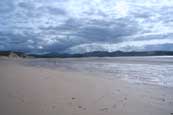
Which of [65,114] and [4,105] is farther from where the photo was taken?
[4,105]

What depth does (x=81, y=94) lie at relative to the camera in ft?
27.1

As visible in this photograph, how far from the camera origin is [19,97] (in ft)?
24.2

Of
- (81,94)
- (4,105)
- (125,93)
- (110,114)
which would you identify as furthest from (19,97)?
(125,93)

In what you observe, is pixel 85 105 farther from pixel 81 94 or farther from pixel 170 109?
pixel 170 109

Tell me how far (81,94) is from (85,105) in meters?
1.60

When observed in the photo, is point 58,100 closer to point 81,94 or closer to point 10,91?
point 81,94

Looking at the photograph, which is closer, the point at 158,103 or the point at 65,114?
the point at 65,114

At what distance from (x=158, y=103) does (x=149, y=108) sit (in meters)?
0.86

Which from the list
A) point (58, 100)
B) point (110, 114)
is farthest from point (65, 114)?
point (58, 100)

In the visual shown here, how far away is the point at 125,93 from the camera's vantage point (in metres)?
8.75

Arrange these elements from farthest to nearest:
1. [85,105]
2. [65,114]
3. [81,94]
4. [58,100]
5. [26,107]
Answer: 1. [81,94]
2. [58,100]
3. [85,105]
4. [26,107]
5. [65,114]

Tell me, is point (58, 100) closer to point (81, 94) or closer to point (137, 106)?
point (81, 94)

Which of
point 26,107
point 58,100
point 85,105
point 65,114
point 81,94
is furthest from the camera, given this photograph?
point 81,94

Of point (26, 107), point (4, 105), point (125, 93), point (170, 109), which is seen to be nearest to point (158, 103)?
point (170, 109)
